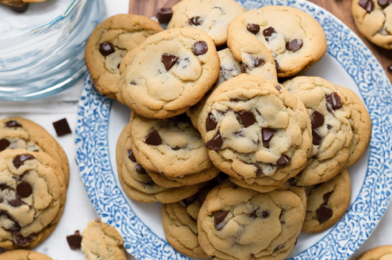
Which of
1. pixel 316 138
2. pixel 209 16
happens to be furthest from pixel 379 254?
pixel 209 16

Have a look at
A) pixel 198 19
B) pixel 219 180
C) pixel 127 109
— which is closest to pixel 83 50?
pixel 127 109

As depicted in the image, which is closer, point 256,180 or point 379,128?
point 256,180

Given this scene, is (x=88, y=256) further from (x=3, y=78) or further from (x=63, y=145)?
(x=3, y=78)

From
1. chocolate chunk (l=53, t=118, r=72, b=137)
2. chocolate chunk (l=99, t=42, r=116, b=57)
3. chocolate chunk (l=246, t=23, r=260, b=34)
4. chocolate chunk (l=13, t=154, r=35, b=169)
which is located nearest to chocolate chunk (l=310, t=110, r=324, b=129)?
chocolate chunk (l=246, t=23, r=260, b=34)

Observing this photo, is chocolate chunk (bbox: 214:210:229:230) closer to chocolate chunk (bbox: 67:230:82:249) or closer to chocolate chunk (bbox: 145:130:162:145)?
chocolate chunk (bbox: 145:130:162:145)

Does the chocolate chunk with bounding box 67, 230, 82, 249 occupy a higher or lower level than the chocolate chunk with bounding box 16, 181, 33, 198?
lower

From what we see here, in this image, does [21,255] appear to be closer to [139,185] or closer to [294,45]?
[139,185]

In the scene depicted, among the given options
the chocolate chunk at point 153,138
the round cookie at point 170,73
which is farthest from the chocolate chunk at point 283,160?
the chocolate chunk at point 153,138
